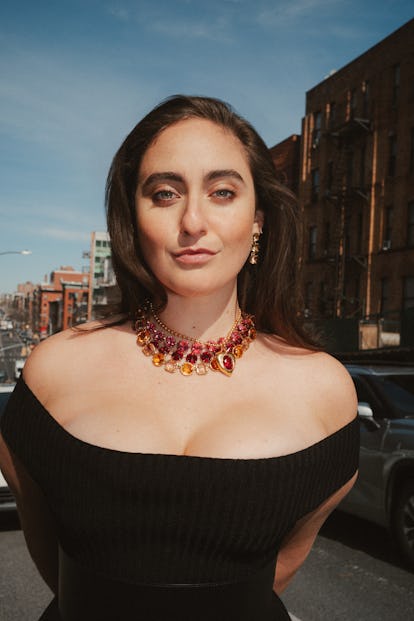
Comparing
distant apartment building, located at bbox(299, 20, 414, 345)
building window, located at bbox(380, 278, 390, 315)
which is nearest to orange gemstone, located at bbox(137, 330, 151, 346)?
distant apartment building, located at bbox(299, 20, 414, 345)

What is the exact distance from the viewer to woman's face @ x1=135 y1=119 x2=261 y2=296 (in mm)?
1590

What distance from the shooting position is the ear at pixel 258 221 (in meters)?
1.84

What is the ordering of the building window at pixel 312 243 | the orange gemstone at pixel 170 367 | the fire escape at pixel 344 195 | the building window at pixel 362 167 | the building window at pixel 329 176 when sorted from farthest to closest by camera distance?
1. the building window at pixel 312 243
2. the building window at pixel 329 176
3. the building window at pixel 362 167
4. the fire escape at pixel 344 195
5. the orange gemstone at pixel 170 367

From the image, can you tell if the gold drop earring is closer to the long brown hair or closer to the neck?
the long brown hair

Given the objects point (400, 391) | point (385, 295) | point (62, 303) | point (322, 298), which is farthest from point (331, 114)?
point (62, 303)

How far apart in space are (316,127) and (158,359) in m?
33.6

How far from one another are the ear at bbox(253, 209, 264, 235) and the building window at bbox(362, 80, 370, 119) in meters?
29.1

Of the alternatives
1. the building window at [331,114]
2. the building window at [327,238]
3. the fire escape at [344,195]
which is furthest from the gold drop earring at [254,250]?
the building window at [331,114]

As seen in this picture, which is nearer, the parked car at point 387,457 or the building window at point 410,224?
the parked car at point 387,457

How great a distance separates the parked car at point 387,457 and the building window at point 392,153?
22509 mm

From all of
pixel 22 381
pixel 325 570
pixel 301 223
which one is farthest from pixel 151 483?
pixel 325 570

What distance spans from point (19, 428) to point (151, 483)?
16.4 inches

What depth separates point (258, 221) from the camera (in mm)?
1852

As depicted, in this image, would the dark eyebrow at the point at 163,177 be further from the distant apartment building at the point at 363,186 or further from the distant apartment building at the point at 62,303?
the distant apartment building at the point at 62,303
